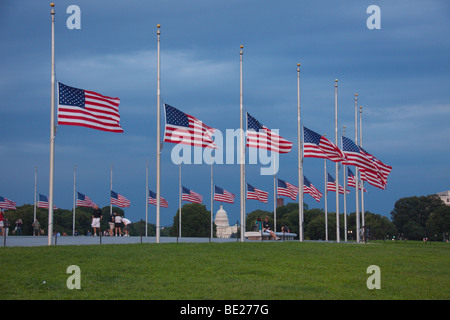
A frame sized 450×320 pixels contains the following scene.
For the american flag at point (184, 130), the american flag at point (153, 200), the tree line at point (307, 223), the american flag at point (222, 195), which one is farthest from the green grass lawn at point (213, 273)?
the tree line at point (307, 223)

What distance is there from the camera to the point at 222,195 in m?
57.6

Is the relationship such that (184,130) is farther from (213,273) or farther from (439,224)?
(439,224)

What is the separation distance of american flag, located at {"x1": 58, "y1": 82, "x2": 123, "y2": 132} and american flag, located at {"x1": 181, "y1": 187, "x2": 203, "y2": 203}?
28.8m

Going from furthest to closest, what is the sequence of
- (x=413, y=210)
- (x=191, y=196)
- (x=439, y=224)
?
(x=413, y=210), (x=439, y=224), (x=191, y=196)

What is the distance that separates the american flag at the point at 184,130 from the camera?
31.6 m

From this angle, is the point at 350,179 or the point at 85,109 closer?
the point at 85,109

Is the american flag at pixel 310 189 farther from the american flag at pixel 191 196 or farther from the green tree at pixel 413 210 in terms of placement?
the green tree at pixel 413 210

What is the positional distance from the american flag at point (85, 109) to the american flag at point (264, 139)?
874 cm

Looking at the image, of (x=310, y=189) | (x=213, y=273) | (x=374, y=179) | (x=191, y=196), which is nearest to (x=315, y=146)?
(x=374, y=179)

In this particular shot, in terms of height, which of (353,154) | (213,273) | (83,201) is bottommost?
(213,273)

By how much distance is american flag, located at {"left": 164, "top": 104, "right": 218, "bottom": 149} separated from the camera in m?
31.6

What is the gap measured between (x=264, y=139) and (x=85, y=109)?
10.8 m
